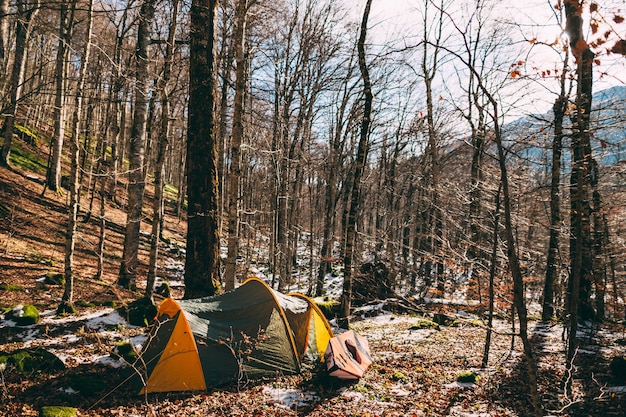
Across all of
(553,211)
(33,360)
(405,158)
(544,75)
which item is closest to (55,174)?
(33,360)

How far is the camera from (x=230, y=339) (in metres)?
7.04

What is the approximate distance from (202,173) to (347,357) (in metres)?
5.06

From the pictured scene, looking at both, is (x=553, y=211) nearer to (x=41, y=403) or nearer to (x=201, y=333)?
(x=201, y=333)

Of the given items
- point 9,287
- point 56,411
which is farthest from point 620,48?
point 9,287

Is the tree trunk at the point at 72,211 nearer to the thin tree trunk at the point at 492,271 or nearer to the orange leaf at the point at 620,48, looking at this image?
the thin tree trunk at the point at 492,271

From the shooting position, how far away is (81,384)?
5.84m

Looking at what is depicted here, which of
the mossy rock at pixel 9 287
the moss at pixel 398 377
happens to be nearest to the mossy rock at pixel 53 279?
the mossy rock at pixel 9 287

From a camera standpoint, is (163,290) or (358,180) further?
(163,290)

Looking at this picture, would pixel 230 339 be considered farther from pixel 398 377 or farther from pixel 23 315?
pixel 23 315

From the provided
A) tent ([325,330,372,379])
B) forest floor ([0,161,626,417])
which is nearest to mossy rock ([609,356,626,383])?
forest floor ([0,161,626,417])

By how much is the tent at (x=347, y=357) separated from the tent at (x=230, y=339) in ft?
1.22

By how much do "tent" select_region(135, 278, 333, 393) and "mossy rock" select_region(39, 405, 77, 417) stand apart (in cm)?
113

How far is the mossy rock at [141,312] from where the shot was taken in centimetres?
908

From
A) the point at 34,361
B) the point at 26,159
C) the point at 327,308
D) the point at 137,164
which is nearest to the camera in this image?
the point at 34,361
